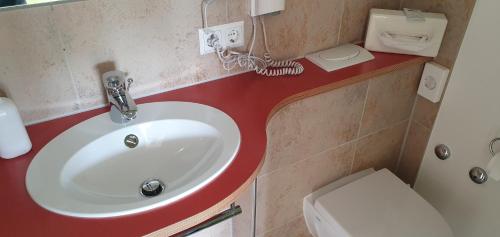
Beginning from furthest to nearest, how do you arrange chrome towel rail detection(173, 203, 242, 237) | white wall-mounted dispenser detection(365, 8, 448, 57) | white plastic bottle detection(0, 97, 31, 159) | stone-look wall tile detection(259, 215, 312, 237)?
stone-look wall tile detection(259, 215, 312, 237) < white wall-mounted dispenser detection(365, 8, 448, 57) < chrome towel rail detection(173, 203, 242, 237) < white plastic bottle detection(0, 97, 31, 159)

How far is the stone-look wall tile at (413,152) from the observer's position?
1.60 m

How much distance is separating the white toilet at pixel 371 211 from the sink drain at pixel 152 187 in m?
0.73

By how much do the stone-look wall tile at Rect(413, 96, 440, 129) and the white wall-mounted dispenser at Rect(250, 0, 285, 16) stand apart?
0.80m

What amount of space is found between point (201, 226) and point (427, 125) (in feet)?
3.44

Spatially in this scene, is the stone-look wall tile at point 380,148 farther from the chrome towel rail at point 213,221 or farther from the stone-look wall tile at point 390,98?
the chrome towel rail at point 213,221

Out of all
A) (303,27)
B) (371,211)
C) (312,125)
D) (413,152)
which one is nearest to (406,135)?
(413,152)

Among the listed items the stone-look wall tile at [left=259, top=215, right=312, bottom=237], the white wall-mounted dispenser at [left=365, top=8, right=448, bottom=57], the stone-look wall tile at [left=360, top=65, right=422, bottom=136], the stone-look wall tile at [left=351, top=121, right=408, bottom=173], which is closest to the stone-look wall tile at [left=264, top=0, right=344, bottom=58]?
the white wall-mounted dispenser at [left=365, top=8, right=448, bottom=57]

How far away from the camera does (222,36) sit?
3.66 ft

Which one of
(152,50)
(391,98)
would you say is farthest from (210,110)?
(391,98)

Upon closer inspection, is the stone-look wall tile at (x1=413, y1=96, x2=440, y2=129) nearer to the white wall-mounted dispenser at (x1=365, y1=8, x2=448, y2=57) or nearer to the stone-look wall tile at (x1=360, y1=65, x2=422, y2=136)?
the stone-look wall tile at (x1=360, y1=65, x2=422, y2=136)

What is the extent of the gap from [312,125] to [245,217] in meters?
0.43

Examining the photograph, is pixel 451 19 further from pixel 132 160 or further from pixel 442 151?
pixel 132 160

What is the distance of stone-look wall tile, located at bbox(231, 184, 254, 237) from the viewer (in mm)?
1317

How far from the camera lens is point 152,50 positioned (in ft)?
3.40
